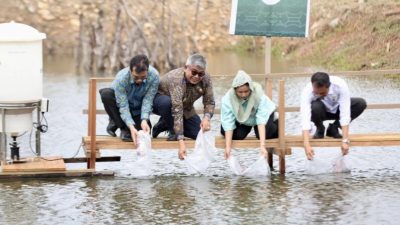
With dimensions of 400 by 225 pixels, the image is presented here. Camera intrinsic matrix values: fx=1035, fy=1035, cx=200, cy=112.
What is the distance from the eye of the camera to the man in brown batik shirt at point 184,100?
10328mm

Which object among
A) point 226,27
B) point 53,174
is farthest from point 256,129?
point 226,27

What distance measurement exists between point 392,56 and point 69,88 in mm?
6418

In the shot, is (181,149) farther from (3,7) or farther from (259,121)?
(3,7)

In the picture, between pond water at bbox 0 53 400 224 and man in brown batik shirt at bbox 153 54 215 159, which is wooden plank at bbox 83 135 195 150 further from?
pond water at bbox 0 53 400 224

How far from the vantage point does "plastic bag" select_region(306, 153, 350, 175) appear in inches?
421

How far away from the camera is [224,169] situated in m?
11.1

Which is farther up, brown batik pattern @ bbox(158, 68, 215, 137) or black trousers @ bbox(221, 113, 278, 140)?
brown batik pattern @ bbox(158, 68, 215, 137)

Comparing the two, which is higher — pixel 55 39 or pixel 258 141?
pixel 55 39

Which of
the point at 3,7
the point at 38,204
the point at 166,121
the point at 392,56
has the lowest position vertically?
the point at 38,204

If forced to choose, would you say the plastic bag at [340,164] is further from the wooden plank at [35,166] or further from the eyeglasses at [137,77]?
the wooden plank at [35,166]

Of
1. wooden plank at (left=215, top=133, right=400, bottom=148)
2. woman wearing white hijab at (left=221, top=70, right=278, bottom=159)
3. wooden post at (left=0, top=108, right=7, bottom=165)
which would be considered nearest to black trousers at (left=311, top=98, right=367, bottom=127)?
wooden plank at (left=215, top=133, right=400, bottom=148)

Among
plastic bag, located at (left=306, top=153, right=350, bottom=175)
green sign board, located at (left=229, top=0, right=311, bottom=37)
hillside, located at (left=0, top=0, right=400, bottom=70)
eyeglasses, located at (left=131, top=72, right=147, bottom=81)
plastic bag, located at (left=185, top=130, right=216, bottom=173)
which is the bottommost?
plastic bag, located at (left=306, top=153, right=350, bottom=175)

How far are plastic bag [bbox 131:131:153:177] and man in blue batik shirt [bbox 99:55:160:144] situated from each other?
2.5 inches

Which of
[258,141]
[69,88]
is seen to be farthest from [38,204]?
[69,88]
